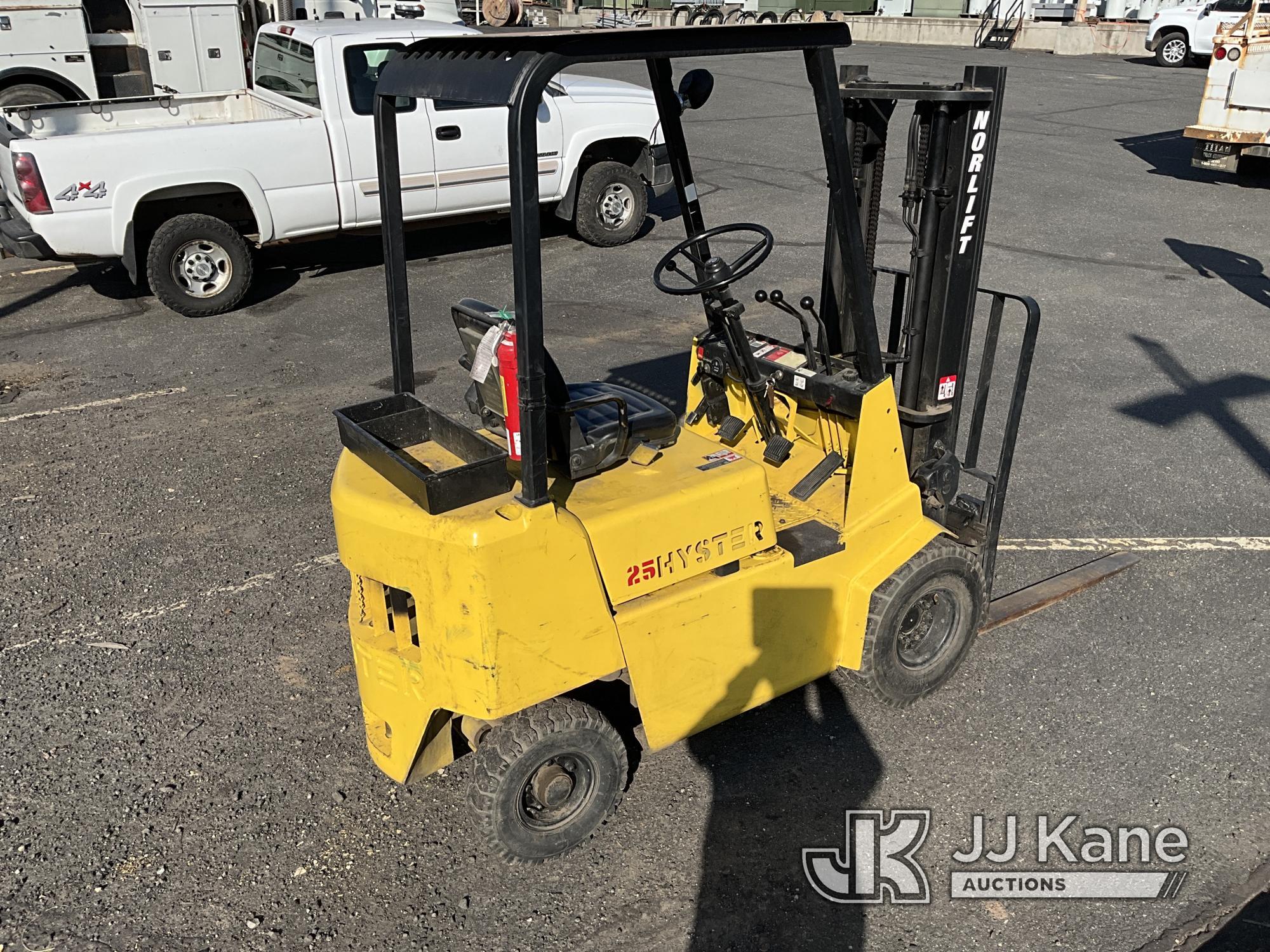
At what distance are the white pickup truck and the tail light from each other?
0.04 ft

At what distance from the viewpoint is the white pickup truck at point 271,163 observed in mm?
8516

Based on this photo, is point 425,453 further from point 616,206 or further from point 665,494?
point 616,206

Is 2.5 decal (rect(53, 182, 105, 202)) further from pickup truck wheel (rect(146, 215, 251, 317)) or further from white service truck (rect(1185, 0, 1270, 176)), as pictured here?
white service truck (rect(1185, 0, 1270, 176))

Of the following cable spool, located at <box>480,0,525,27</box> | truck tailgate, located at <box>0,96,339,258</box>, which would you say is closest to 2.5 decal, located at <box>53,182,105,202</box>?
truck tailgate, located at <box>0,96,339,258</box>

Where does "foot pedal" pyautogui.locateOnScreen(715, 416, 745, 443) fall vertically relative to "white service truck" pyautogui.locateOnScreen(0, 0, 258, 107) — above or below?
below

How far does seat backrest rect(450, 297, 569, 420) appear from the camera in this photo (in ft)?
11.3

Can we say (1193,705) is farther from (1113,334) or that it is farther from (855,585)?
(1113,334)

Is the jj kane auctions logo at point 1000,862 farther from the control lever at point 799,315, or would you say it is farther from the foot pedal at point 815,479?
the control lever at point 799,315

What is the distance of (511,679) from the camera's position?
3281 millimetres

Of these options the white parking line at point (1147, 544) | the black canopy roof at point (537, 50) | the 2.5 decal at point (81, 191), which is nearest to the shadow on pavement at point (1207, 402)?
the white parking line at point (1147, 544)

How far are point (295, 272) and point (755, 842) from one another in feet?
27.2

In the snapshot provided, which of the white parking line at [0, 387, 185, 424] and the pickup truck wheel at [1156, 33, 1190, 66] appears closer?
the white parking line at [0, 387, 185, 424]

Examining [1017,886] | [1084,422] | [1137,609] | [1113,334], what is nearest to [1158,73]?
[1113,334]

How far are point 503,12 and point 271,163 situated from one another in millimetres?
20998
